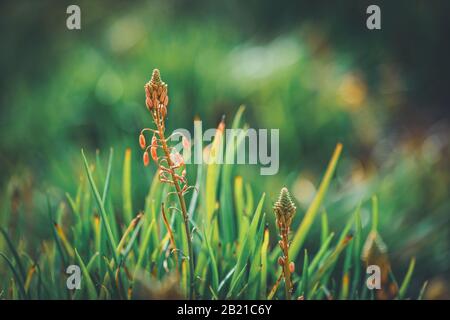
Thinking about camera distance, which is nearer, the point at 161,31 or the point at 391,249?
the point at 391,249

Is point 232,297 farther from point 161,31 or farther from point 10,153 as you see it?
point 161,31

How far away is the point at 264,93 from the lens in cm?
144

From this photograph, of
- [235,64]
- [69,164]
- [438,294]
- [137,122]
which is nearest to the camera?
[438,294]

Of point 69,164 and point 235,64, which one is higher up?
point 235,64

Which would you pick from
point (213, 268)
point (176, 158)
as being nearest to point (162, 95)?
point (176, 158)

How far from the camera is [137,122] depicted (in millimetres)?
1312

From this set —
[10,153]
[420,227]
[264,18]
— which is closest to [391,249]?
[420,227]

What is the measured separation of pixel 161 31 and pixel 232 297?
1066 mm

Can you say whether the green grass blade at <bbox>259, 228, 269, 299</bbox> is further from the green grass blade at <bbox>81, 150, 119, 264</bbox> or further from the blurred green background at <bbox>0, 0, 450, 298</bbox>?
the blurred green background at <bbox>0, 0, 450, 298</bbox>

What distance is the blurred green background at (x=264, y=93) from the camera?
113cm

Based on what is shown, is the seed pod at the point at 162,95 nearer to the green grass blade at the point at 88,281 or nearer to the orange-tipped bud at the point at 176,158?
the orange-tipped bud at the point at 176,158

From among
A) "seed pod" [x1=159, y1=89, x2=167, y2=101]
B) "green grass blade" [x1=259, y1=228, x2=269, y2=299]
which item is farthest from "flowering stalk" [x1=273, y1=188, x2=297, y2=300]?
"seed pod" [x1=159, y1=89, x2=167, y2=101]

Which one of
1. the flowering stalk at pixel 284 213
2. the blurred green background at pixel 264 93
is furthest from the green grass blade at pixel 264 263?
the blurred green background at pixel 264 93

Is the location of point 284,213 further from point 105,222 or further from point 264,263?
point 105,222
